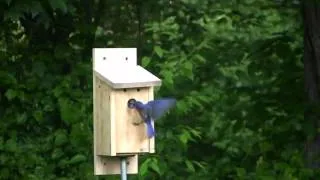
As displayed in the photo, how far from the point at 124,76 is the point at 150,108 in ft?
0.83

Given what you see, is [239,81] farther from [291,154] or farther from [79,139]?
[79,139]

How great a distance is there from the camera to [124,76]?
14.3 feet

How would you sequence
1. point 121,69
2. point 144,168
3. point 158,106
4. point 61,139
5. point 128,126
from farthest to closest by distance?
point 61,139 < point 144,168 < point 121,69 < point 128,126 < point 158,106

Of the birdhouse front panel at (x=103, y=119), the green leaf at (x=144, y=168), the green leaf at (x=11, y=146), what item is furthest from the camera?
the green leaf at (x=11, y=146)

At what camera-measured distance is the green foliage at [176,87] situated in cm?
603

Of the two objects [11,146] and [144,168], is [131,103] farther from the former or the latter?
[11,146]

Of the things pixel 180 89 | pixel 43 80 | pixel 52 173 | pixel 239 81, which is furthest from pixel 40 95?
pixel 239 81

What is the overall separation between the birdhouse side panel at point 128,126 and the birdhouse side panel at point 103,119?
43 mm

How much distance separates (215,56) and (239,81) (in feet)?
0.93

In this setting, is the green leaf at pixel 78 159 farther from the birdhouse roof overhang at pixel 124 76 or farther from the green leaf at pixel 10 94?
the birdhouse roof overhang at pixel 124 76

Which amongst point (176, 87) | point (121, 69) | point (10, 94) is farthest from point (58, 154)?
point (121, 69)

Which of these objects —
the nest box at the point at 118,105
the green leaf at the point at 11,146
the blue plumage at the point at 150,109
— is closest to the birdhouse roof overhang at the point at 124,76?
the nest box at the point at 118,105

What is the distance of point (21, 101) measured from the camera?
21.1 ft

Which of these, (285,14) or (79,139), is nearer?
(79,139)
